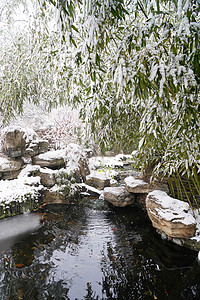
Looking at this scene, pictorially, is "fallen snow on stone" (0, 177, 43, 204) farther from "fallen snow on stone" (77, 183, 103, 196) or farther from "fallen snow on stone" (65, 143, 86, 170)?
"fallen snow on stone" (77, 183, 103, 196)

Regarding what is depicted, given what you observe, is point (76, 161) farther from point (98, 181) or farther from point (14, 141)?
point (14, 141)

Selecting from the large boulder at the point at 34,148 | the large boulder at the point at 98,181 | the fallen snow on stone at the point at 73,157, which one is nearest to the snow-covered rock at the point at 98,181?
the large boulder at the point at 98,181

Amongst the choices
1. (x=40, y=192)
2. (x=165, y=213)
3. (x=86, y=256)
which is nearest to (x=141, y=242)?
Result: (x=165, y=213)

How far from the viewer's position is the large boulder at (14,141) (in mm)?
4230

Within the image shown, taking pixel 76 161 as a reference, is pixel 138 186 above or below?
below

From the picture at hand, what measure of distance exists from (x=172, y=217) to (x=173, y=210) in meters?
0.11

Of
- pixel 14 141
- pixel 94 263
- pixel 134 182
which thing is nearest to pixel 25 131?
pixel 14 141

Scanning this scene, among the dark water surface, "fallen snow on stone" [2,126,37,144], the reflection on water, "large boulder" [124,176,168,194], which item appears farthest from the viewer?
"fallen snow on stone" [2,126,37,144]

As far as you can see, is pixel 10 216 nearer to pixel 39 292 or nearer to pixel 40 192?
pixel 40 192

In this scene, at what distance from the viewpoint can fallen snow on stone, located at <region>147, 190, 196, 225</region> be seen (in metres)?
2.21

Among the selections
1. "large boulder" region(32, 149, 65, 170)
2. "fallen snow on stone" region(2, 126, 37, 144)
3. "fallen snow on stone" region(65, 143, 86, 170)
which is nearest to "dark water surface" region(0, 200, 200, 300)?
"fallen snow on stone" region(65, 143, 86, 170)

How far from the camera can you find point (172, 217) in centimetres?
223

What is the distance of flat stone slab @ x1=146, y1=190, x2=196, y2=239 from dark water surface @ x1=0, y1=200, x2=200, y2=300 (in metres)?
0.25

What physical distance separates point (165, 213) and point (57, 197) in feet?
7.37
